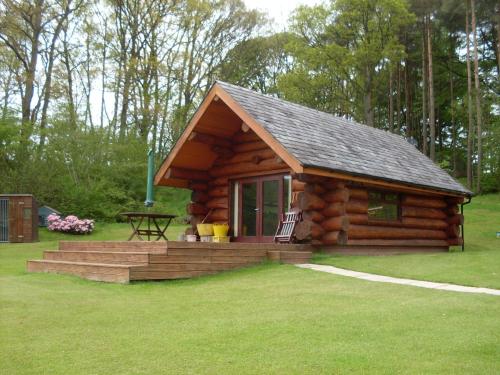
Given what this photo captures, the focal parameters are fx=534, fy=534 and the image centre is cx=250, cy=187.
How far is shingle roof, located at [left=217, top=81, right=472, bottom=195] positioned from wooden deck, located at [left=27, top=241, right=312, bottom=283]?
6.72ft

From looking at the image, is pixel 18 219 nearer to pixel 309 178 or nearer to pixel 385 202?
pixel 309 178

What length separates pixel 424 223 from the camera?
15.8m

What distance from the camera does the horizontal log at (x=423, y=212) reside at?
1493cm

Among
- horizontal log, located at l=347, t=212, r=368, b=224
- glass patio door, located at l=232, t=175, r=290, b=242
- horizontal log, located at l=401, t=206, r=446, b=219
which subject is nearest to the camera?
horizontal log, located at l=347, t=212, r=368, b=224

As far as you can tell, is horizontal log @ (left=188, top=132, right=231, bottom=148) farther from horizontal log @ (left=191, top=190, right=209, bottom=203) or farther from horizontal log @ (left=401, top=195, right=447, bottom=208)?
horizontal log @ (left=401, top=195, right=447, bottom=208)

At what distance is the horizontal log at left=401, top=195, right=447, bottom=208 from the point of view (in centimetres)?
1497

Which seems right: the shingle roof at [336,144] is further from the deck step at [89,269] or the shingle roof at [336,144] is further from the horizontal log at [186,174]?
the deck step at [89,269]

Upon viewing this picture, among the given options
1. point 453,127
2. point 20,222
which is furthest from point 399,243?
point 453,127

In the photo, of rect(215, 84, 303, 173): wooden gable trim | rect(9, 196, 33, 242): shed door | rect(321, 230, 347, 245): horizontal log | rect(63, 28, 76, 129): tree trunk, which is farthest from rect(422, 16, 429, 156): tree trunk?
rect(9, 196, 33, 242): shed door

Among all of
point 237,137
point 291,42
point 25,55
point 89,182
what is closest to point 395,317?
point 237,137

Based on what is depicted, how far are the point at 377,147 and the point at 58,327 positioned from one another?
1218 cm

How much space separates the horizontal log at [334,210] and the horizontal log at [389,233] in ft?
2.69

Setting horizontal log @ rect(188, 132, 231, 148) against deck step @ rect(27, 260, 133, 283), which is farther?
horizontal log @ rect(188, 132, 231, 148)

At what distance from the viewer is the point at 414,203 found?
1531 cm
